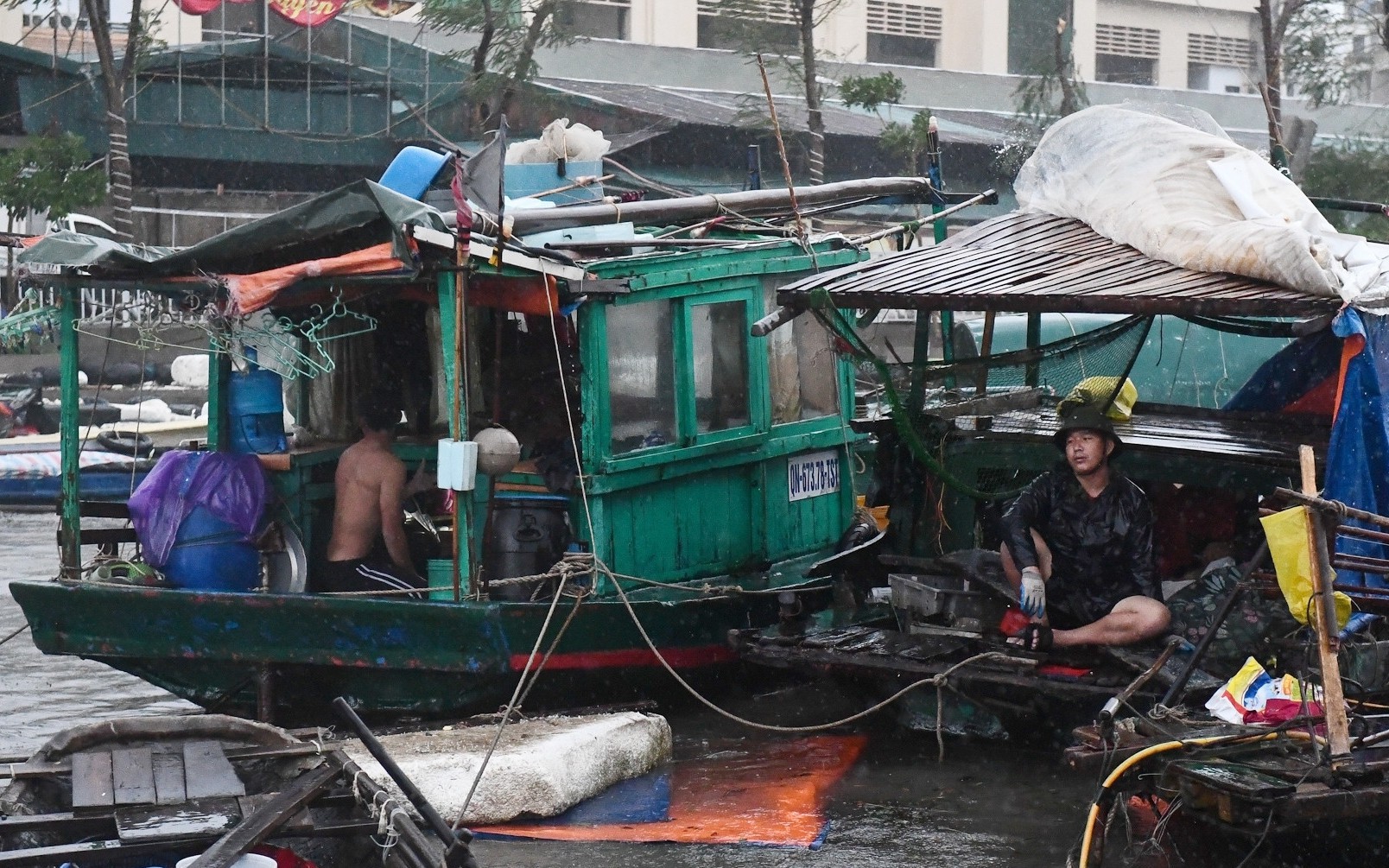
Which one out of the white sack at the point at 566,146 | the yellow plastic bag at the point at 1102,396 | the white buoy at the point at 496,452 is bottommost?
the white buoy at the point at 496,452

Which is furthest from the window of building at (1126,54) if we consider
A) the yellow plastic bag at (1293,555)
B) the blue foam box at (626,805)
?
the yellow plastic bag at (1293,555)

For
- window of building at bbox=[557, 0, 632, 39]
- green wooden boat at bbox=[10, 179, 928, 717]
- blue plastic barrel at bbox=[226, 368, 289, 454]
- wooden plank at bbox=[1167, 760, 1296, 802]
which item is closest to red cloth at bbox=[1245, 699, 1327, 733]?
wooden plank at bbox=[1167, 760, 1296, 802]

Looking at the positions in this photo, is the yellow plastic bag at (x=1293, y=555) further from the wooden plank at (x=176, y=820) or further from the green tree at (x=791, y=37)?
the green tree at (x=791, y=37)

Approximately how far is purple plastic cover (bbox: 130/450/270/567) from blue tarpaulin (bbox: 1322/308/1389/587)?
518 cm

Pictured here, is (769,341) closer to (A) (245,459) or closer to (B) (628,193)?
(B) (628,193)

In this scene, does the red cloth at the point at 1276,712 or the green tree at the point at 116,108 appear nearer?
the red cloth at the point at 1276,712

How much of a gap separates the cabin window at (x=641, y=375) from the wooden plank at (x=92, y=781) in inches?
135

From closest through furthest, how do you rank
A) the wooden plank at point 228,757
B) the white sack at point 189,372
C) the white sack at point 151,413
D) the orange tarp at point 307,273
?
the wooden plank at point 228,757
the orange tarp at point 307,273
the white sack at point 151,413
the white sack at point 189,372

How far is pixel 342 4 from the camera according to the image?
18844mm

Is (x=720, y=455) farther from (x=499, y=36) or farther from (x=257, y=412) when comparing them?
(x=499, y=36)

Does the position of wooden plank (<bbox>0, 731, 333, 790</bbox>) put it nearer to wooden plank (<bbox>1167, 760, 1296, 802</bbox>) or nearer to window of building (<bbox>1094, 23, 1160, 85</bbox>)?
wooden plank (<bbox>1167, 760, 1296, 802</bbox>)

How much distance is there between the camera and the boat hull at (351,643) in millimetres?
7457

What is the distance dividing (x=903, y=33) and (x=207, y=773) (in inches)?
1093

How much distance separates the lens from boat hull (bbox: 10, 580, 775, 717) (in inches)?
294
